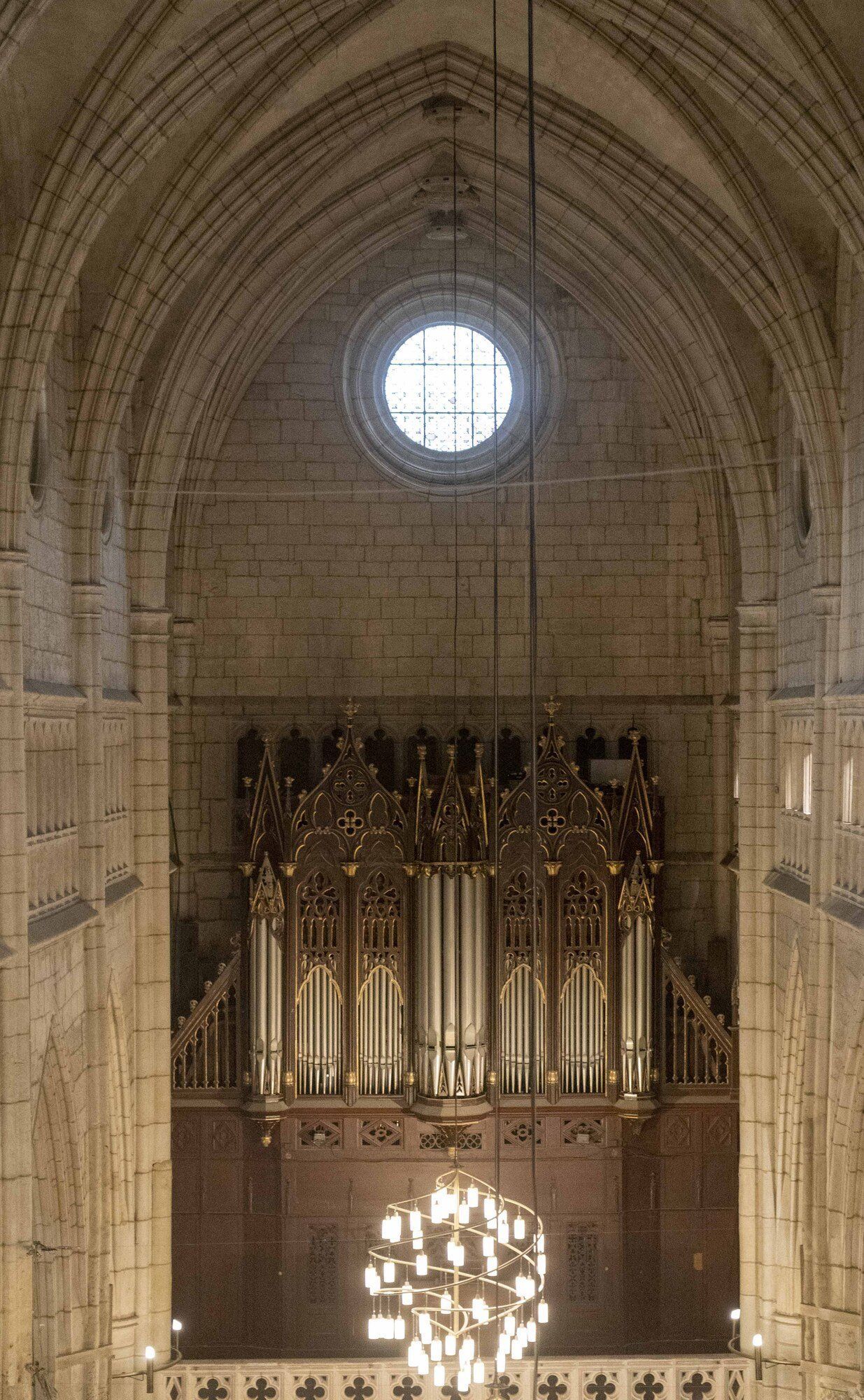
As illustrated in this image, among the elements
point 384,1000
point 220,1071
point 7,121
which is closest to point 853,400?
point 7,121

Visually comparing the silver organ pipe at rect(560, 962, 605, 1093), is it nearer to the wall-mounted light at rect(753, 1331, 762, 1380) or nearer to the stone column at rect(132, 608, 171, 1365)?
the wall-mounted light at rect(753, 1331, 762, 1380)

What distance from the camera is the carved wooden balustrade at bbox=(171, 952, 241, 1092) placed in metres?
18.1

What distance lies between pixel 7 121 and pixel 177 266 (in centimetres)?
292

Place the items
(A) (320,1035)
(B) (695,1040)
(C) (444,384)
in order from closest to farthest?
(A) (320,1035), (B) (695,1040), (C) (444,384)

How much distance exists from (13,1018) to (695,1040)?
865cm

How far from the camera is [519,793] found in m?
18.1

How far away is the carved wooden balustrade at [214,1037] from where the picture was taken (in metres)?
18.1

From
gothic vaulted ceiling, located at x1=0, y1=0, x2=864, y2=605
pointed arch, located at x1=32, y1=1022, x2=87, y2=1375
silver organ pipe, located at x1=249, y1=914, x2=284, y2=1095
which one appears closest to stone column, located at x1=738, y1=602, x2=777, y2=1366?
gothic vaulted ceiling, located at x1=0, y1=0, x2=864, y2=605

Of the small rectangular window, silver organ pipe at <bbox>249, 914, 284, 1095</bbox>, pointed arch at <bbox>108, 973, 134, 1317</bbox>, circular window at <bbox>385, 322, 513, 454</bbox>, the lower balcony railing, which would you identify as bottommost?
the lower balcony railing

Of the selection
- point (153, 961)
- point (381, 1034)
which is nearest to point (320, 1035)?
point (381, 1034)

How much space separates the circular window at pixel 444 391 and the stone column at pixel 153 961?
443cm

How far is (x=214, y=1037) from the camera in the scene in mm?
18281

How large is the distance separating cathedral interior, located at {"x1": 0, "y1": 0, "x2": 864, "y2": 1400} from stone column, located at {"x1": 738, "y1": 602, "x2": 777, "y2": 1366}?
0.05 metres

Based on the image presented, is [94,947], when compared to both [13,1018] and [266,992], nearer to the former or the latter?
[13,1018]
